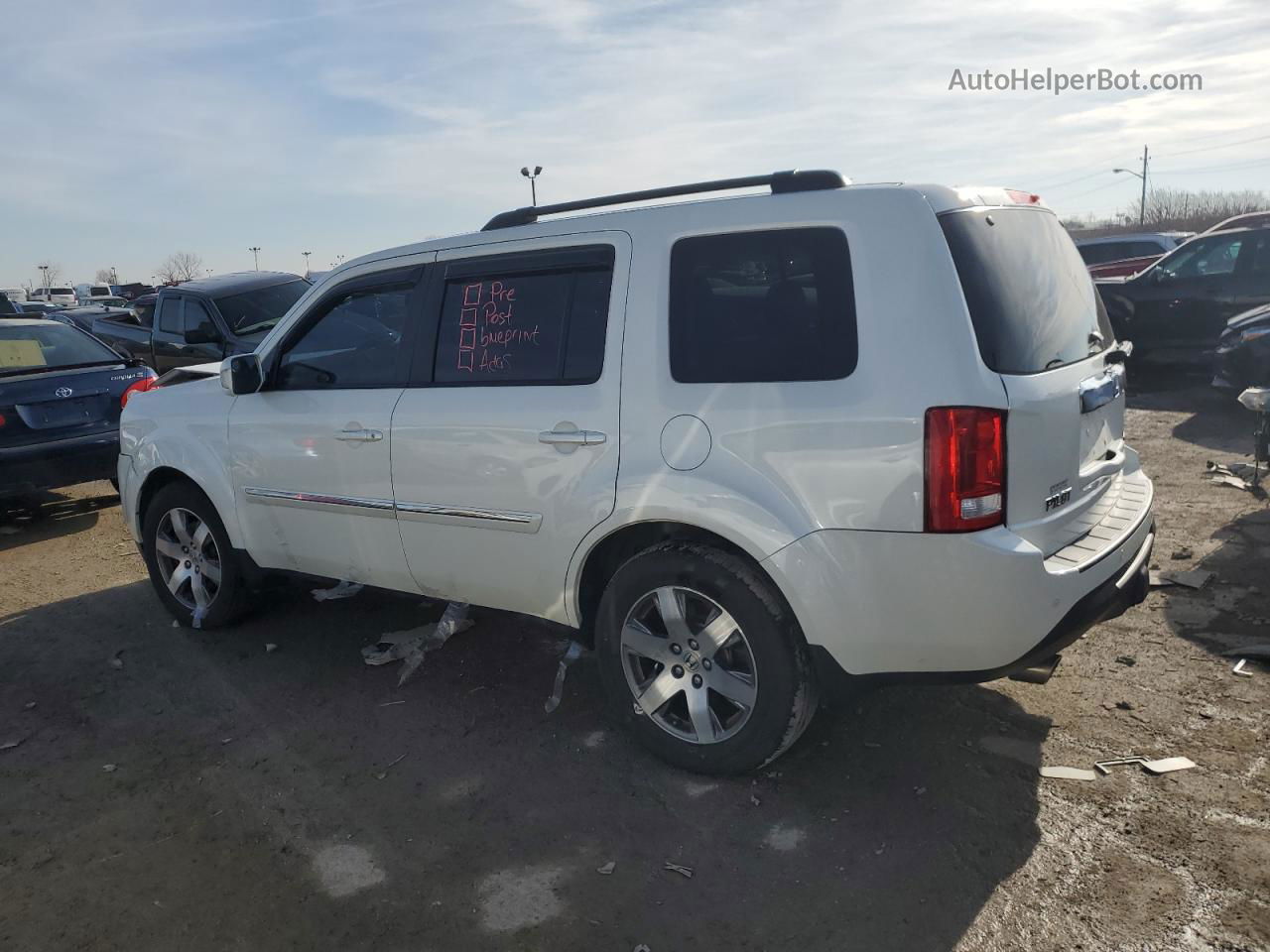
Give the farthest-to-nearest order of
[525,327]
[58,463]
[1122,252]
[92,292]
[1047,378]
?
[92,292] < [1122,252] < [58,463] < [525,327] < [1047,378]

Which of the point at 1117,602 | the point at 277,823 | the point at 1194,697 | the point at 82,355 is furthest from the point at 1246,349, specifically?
the point at 82,355

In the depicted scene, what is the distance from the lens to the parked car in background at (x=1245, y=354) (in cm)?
848

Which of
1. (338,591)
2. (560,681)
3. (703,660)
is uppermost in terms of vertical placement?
(703,660)

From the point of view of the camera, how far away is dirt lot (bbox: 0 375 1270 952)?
9.34ft

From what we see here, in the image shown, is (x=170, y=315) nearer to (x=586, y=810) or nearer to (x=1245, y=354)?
(x=586, y=810)

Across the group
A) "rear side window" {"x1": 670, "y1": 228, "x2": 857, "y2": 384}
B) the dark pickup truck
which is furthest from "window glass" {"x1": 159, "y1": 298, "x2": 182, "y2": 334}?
"rear side window" {"x1": 670, "y1": 228, "x2": 857, "y2": 384}

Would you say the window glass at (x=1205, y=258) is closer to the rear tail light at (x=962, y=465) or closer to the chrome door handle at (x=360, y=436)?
the rear tail light at (x=962, y=465)

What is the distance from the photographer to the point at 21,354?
807 centimetres

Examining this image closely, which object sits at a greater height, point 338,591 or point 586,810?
point 338,591

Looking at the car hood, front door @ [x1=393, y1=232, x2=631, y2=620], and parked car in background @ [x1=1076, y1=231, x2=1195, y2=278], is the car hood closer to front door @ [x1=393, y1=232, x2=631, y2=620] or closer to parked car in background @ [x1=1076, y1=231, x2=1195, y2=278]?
front door @ [x1=393, y1=232, x2=631, y2=620]

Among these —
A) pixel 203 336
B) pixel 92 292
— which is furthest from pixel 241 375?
pixel 92 292

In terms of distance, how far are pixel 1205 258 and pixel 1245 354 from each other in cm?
328

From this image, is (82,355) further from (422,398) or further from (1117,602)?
(1117,602)

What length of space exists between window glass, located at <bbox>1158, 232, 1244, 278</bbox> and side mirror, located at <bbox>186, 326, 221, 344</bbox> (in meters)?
10.6
